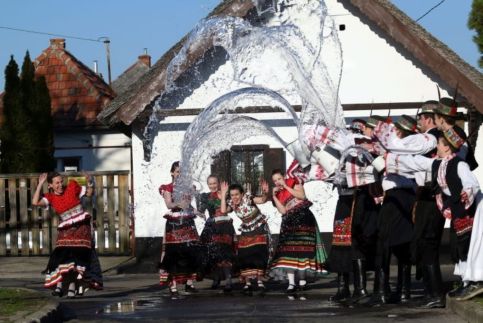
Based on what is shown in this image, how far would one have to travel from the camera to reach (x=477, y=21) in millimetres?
24047

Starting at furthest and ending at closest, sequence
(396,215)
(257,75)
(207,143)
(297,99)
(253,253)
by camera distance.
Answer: (297,99) < (257,75) < (207,143) < (253,253) < (396,215)

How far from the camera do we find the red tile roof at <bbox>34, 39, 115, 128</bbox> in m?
37.4

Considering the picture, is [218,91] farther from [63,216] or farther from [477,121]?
[63,216]

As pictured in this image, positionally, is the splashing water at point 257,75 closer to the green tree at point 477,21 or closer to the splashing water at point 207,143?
the splashing water at point 207,143

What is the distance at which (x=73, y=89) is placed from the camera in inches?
1553

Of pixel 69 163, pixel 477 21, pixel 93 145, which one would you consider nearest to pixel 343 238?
pixel 477 21

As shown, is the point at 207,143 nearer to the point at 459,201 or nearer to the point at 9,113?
the point at 459,201

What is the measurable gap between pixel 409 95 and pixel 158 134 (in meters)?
4.58

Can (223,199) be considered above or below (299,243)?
above

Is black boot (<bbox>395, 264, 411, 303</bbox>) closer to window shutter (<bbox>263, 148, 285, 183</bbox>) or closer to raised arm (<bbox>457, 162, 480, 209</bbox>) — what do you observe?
raised arm (<bbox>457, 162, 480, 209</bbox>)

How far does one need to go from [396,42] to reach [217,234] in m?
6.78

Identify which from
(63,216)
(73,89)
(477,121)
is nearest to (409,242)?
(63,216)

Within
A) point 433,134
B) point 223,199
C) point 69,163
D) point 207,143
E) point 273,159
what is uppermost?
point 69,163

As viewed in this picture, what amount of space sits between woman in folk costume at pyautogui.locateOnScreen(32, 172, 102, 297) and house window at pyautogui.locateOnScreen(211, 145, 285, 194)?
18.3ft
